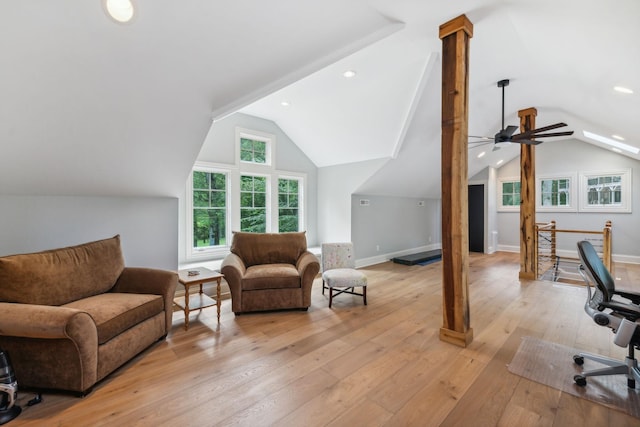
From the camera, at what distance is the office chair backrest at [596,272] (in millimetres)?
1865


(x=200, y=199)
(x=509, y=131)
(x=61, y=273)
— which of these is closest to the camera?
(x=61, y=273)

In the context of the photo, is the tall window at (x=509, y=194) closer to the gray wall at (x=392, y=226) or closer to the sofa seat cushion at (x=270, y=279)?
the gray wall at (x=392, y=226)

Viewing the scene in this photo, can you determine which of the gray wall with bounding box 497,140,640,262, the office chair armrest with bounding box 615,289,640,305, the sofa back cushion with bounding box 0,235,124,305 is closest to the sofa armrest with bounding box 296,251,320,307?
the sofa back cushion with bounding box 0,235,124,305

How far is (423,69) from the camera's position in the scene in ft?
10.9

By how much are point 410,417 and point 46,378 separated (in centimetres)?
236

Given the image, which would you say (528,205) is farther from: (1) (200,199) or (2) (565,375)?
(1) (200,199)

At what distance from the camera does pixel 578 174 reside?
21.5ft

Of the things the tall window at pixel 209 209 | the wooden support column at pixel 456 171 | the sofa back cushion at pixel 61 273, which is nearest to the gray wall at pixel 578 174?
the wooden support column at pixel 456 171

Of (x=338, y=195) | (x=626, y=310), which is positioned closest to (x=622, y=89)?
(x=626, y=310)

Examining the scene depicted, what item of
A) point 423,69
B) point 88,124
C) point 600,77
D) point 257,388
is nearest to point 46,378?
point 257,388

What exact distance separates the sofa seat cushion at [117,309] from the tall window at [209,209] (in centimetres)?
214

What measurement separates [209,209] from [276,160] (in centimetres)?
161

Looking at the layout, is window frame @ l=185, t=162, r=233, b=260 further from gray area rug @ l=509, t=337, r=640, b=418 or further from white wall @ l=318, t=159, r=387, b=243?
gray area rug @ l=509, t=337, r=640, b=418

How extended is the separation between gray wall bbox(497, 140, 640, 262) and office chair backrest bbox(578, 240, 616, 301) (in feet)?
20.4
